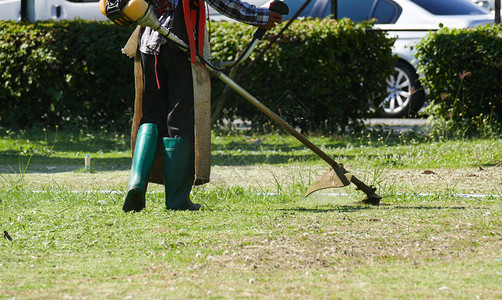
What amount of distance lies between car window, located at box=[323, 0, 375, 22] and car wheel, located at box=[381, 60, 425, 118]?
2.91 feet

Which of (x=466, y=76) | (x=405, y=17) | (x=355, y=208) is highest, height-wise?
(x=405, y=17)

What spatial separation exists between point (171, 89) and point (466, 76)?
5.73 meters

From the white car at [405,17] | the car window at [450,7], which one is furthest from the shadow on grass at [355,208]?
the car window at [450,7]

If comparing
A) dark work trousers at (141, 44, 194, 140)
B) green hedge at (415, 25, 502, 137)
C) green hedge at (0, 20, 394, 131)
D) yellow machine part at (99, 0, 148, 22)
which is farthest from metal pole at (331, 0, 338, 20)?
yellow machine part at (99, 0, 148, 22)

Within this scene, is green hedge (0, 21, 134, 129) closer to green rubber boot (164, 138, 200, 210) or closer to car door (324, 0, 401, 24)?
car door (324, 0, 401, 24)

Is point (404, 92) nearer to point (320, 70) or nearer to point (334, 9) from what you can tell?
point (334, 9)

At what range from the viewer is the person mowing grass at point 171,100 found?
4945 millimetres

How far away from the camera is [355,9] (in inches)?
465

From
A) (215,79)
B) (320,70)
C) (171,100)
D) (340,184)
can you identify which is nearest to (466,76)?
(320,70)

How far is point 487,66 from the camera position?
9.73 meters

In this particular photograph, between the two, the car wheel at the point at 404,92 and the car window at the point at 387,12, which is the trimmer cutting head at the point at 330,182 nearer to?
the car wheel at the point at 404,92

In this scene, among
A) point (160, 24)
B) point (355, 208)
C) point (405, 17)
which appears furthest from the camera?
point (405, 17)

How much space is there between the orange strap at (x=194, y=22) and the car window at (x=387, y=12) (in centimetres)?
714

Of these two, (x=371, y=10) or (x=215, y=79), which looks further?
(x=371, y=10)
